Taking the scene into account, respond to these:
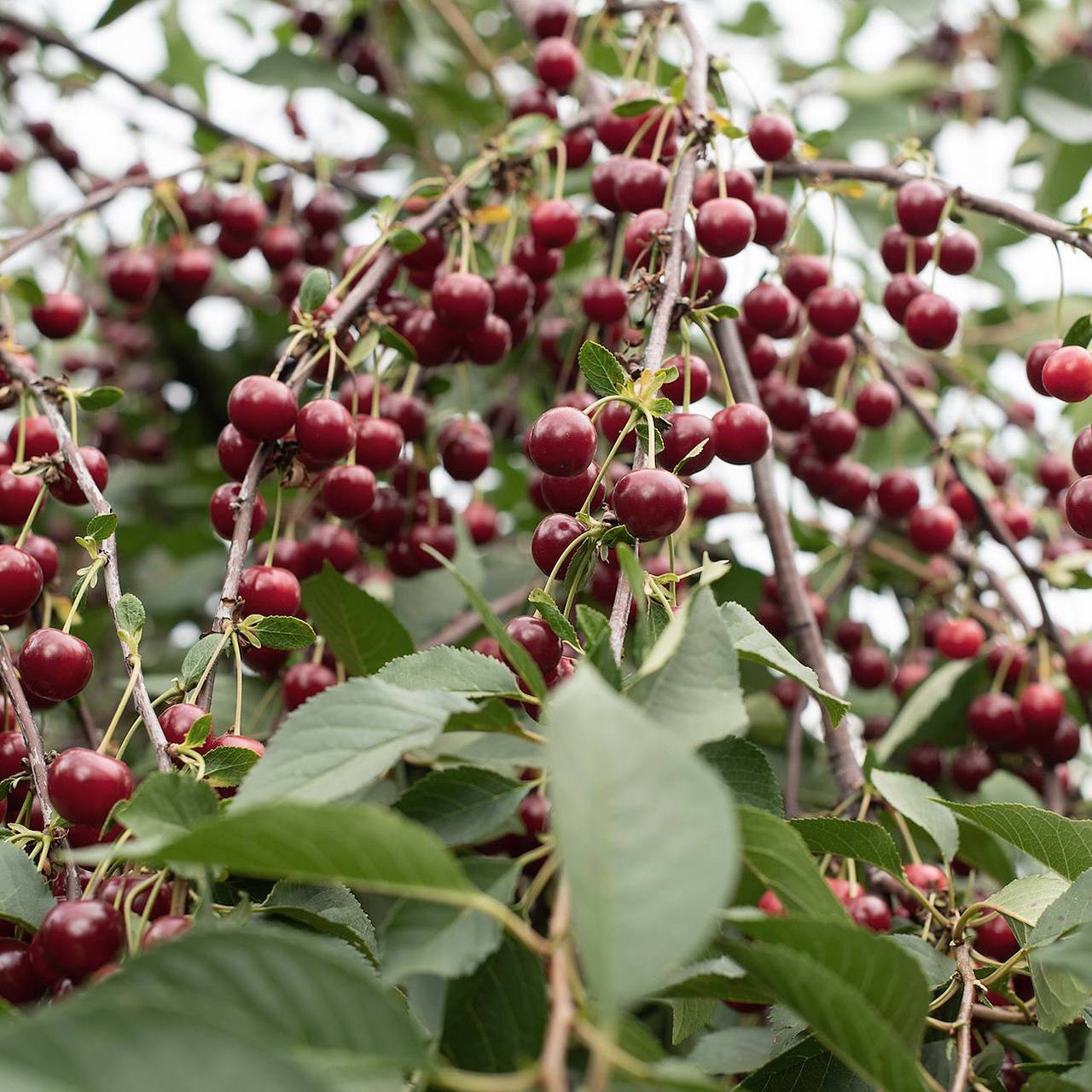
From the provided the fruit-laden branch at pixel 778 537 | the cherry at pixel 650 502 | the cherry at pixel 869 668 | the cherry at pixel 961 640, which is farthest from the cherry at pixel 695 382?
the cherry at pixel 869 668

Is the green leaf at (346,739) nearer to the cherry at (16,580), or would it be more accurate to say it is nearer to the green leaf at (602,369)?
the green leaf at (602,369)

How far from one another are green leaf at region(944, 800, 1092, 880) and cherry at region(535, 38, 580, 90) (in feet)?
4.18

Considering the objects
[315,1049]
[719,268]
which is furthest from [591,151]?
[315,1049]

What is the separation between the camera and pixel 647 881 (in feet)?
1.77

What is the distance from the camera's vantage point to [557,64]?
1770mm

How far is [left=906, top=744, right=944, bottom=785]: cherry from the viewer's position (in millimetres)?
1878

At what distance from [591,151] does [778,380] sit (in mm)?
473

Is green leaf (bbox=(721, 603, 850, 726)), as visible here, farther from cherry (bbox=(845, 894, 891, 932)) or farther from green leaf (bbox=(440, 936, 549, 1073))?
cherry (bbox=(845, 894, 891, 932))

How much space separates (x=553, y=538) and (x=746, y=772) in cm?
26

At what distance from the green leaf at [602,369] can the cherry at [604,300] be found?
0.58m

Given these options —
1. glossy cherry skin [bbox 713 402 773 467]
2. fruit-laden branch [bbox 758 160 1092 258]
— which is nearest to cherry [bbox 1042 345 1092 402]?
fruit-laden branch [bbox 758 160 1092 258]

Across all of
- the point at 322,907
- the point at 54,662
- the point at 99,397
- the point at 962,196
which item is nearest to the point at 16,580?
the point at 54,662

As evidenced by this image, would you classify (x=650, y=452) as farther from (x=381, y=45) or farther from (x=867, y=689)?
(x=381, y=45)

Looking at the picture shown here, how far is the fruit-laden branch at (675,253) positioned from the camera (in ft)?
2.86
